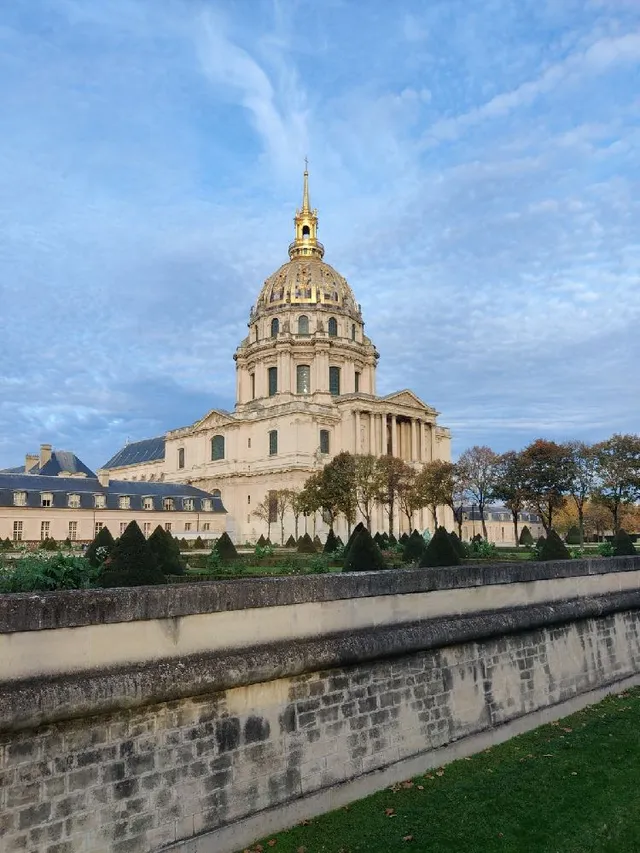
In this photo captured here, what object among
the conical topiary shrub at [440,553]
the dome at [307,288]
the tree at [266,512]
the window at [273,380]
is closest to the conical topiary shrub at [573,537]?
the tree at [266,512]

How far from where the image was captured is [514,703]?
1005 cm

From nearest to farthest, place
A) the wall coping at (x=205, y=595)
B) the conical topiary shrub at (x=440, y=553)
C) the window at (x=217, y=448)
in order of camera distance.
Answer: the wall coping at (x=205, y=595) < the conical topiary shrub at (x=440, y=553) < the window at (x=217, y=448)

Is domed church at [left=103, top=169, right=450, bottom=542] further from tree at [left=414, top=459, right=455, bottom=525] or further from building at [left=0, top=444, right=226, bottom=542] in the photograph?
tree at [left=414, top=459, right=455, bottom=525]

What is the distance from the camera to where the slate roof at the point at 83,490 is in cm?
5228

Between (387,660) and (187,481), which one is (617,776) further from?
(187,481)

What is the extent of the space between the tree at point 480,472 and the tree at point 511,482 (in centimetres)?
53

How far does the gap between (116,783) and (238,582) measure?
2.06m

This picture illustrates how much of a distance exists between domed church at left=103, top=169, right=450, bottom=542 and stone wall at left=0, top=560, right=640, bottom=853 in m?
53.9

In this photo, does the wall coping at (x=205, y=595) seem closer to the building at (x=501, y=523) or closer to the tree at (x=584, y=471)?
the tree at (x=584, y=471)

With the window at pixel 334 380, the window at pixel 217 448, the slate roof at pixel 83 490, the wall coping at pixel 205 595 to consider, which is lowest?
the wall coping at pixel 205 595

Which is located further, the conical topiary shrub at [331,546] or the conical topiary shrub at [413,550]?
the conical topiary shrub at [331,546]

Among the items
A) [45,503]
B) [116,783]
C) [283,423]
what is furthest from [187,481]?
[116,783]

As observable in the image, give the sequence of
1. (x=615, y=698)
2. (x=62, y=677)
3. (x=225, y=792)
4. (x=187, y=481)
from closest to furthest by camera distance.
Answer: (x=62, y=677)
(x=225, y=792)
(x=615, y=698)
(x=187, y=481)

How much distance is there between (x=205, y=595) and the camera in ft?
21.7
